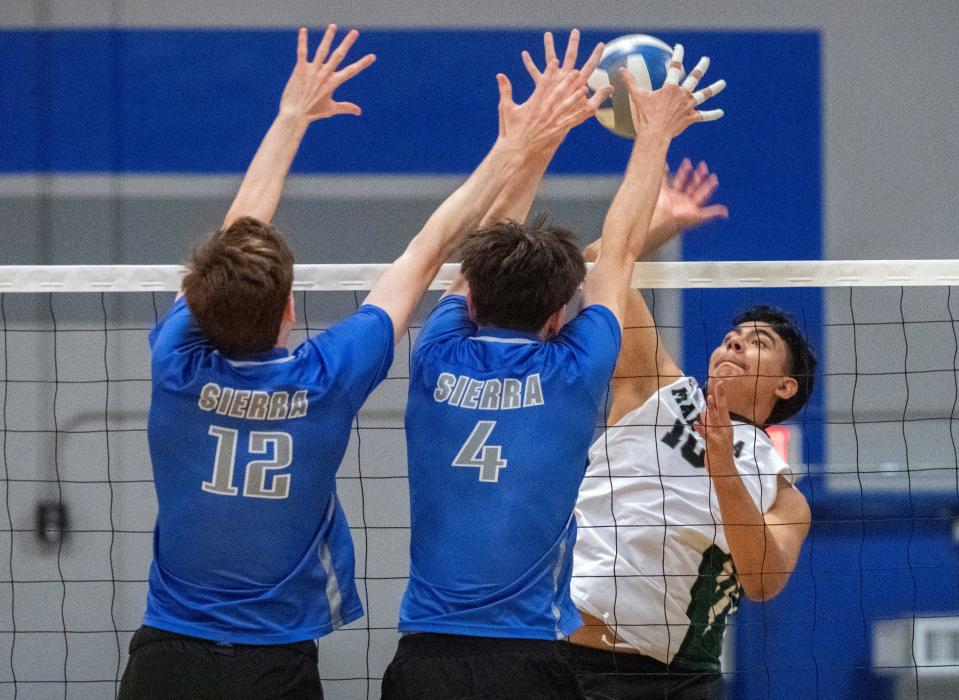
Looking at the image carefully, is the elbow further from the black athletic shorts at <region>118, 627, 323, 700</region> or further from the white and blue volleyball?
the black athletic shorts at <region>118, 627, 323, 700</region>

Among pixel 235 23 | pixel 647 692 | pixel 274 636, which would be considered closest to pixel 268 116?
pixel 235 23

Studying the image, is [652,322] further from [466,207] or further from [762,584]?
[466,207]

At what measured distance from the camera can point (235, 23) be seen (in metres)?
5.52

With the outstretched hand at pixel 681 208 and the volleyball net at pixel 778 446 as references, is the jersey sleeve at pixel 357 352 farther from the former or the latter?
the volleyball net at pixel 778 446

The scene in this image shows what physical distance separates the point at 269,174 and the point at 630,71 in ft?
4.41

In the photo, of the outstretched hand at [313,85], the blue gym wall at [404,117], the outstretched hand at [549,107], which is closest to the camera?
the outstretched hand at [549,107]

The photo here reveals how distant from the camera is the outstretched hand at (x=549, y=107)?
2.85 m

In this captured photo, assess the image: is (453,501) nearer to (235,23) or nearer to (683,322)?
(683,322)

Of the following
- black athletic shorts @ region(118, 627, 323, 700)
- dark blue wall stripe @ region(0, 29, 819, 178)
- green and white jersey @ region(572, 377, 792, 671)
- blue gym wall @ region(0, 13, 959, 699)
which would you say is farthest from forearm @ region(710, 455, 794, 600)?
dark blue wall stripe @ region(0, 29, 819, 178)

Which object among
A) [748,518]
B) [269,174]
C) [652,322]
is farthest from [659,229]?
[269,174]

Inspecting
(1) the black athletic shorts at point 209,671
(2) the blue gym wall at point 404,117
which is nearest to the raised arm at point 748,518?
(1) the black athletic shorts at point 209,671

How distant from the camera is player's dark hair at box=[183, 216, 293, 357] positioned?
2295 mm

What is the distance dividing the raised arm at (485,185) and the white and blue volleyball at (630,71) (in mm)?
750

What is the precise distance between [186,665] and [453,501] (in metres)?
0.60
